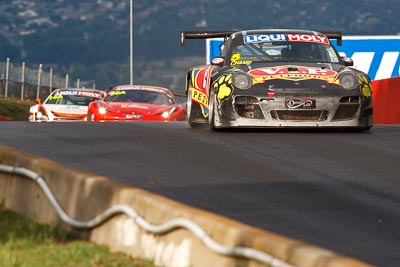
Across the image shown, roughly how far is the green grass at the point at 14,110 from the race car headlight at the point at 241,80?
30882 millimetres

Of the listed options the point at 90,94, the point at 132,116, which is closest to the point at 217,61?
the point at 132,116

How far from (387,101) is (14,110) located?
25073mm

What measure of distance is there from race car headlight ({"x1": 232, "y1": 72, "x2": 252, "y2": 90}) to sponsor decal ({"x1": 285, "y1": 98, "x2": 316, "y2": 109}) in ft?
1.63

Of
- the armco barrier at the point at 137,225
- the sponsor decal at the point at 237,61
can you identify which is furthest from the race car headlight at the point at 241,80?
the armco barrier at the point at 137,225

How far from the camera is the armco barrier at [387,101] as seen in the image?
947 inches

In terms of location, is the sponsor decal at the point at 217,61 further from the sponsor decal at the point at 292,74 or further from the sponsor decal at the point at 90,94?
the sponsor decal at the point at 90,94

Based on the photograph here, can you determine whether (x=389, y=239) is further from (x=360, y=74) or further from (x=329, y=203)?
(x=360, y=74)

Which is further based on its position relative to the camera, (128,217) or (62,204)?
(62,204)

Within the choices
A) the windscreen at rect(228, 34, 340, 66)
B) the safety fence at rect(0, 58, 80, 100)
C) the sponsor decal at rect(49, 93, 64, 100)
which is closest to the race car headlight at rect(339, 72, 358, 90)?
the windscreen at rect(228, 34, 340, 66)

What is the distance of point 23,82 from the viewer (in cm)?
5719

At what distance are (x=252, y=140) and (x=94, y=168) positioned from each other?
11.1ft

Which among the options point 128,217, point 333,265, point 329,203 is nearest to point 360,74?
point 329,203

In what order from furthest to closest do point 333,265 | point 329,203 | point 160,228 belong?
point 329,203 → point 160,228 → point 333,265

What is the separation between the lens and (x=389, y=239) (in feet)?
25.0
